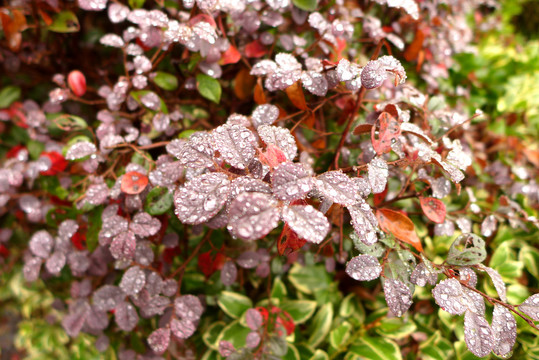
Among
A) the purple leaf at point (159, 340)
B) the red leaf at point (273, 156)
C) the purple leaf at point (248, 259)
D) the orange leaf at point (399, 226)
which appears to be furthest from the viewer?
the purple leaf at point (248, 259)

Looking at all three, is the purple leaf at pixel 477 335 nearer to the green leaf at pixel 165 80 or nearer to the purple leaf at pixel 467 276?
the purple leaf at pixel 467 276

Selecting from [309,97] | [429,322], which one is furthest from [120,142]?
[429,322]

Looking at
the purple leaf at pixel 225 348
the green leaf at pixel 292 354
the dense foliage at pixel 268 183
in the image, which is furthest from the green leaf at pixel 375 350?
the purple leaf at pixel 225 348

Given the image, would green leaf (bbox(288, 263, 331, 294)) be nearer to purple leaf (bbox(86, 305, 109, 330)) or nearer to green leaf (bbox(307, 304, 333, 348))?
green leaf (bbox(307, 304, 333, 348))

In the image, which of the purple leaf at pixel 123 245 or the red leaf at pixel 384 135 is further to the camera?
the purple leaf at pixel 123 245

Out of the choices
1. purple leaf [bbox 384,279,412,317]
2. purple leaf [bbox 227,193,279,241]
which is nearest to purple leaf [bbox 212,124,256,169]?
purple leaf [bbox 227,193,279,241]

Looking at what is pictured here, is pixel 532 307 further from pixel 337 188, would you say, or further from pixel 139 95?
pixel 139 95
